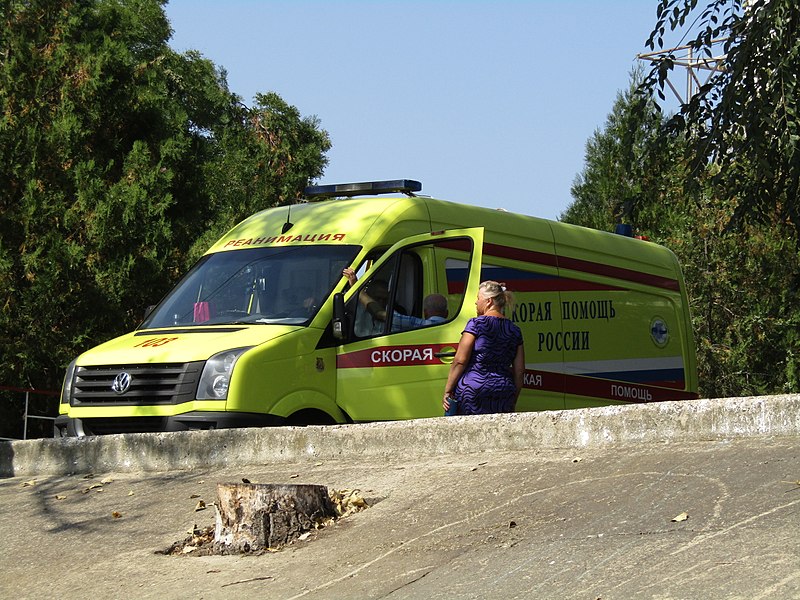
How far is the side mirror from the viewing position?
9.75 m

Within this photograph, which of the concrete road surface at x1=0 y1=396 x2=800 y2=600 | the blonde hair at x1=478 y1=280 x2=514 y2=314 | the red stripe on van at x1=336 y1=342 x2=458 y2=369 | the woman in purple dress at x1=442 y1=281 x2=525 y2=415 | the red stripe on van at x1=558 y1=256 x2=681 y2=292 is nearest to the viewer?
the concrete road surface at x1=0 y1=396 x2=800 y2=600

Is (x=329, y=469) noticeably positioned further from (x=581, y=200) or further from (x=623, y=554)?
(x=581, y=200)

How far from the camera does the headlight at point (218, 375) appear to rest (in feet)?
30.5

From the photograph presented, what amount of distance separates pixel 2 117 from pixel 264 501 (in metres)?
14.3

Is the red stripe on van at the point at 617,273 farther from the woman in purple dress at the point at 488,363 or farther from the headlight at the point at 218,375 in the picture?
the headlight at the point at 218,375

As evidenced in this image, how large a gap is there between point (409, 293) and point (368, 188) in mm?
1658

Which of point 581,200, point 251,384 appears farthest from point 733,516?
point 581,200

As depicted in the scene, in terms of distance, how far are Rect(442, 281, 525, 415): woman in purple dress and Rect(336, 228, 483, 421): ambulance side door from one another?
1.02 metres

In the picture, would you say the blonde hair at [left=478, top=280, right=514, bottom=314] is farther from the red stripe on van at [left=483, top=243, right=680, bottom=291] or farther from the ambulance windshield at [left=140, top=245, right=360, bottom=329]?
the red stripe on van at [left=483, top=243, right=680, bottom=291]

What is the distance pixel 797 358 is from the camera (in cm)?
2420

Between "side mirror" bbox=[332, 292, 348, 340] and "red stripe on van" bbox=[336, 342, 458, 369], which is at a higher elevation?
"side mirror" bbox=[332, 292, 348, 340]

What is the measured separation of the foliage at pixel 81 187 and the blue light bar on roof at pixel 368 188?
7.67 metres

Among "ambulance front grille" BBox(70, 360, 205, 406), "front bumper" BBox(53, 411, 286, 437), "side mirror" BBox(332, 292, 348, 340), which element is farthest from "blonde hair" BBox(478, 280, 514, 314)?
"ambulance front grille" BBox(70, 360, 205, 406)

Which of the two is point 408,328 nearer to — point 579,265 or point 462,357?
point 462,357
